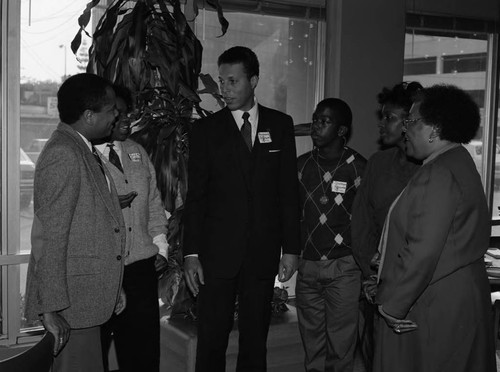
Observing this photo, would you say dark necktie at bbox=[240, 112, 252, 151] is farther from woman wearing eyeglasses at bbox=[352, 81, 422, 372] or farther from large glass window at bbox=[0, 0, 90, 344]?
large glass window at bbox=[0, 0, 90, 344]

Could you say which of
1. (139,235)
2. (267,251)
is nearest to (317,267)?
(267,251)

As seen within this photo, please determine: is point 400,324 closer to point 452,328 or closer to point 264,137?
point 452,328

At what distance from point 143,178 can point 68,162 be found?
76 centimetres

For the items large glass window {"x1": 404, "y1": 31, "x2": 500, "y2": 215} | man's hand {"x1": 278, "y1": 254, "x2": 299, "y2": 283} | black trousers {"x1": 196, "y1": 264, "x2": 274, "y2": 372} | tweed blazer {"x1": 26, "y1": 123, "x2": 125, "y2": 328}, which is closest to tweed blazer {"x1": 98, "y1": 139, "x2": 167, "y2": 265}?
black trousers {"x1": 196, "y1": 264, "x2": 274, "y2": 372}

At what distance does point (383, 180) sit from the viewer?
3021mm

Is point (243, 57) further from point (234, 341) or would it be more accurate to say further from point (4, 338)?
point (4, 338)

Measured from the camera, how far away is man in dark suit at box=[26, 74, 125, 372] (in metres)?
1.98

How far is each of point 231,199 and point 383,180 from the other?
2.61ft

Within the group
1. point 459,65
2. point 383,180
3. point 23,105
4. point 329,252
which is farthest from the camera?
point 459,65

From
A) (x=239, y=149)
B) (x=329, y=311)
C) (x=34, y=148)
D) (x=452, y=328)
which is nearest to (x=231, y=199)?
(x=239, y=149)

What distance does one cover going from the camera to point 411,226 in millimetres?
2047

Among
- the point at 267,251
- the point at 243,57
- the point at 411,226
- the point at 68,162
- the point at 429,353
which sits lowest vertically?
the point at 429,353

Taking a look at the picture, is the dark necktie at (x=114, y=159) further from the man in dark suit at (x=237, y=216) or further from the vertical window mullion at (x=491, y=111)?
the vertical window mullion at (x=491, y=111)

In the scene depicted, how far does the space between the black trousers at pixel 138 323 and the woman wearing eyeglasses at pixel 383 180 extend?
1072mm
